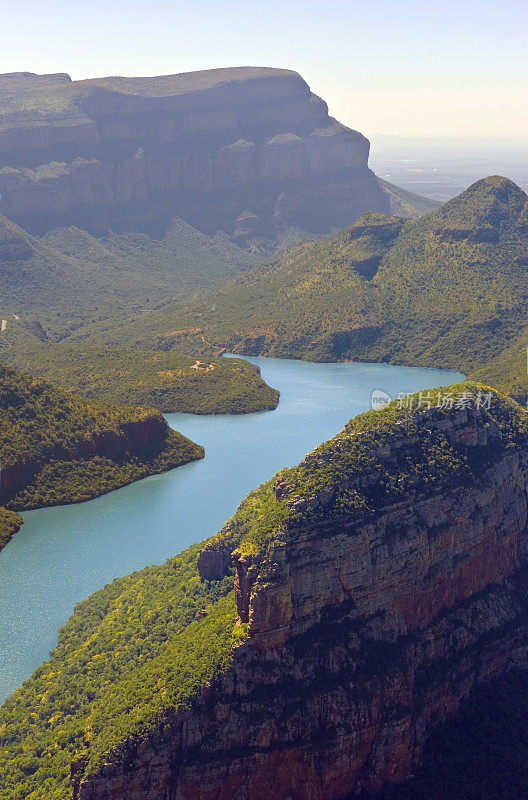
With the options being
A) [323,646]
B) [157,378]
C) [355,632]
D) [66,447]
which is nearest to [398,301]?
[157,378]

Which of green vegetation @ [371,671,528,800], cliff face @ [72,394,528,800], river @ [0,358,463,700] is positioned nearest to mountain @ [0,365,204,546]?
river @ [0,358,463,700]

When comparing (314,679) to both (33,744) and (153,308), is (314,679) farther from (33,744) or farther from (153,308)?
(153,308)

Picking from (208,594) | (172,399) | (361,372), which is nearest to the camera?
(208,594)

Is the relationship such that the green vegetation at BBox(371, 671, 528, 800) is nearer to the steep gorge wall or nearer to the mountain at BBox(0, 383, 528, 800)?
the mountain at BBox(0, 383, 528, 800)

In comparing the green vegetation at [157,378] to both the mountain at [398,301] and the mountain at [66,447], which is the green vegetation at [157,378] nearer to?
the mountain at [398,301]

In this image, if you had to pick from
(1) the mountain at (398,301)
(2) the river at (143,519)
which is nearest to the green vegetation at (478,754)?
(2) the river at (143,519)

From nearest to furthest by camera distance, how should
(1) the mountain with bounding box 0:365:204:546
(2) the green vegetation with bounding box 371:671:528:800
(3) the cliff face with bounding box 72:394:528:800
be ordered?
(3) the cliff face with bounding box 72:394:528:800 < (2) the green vegetation with bounding box 371:671:528:800 < (1) the mountain with bounding box 0:365:204:546

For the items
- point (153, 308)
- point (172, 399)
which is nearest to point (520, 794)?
point (172, 399)
